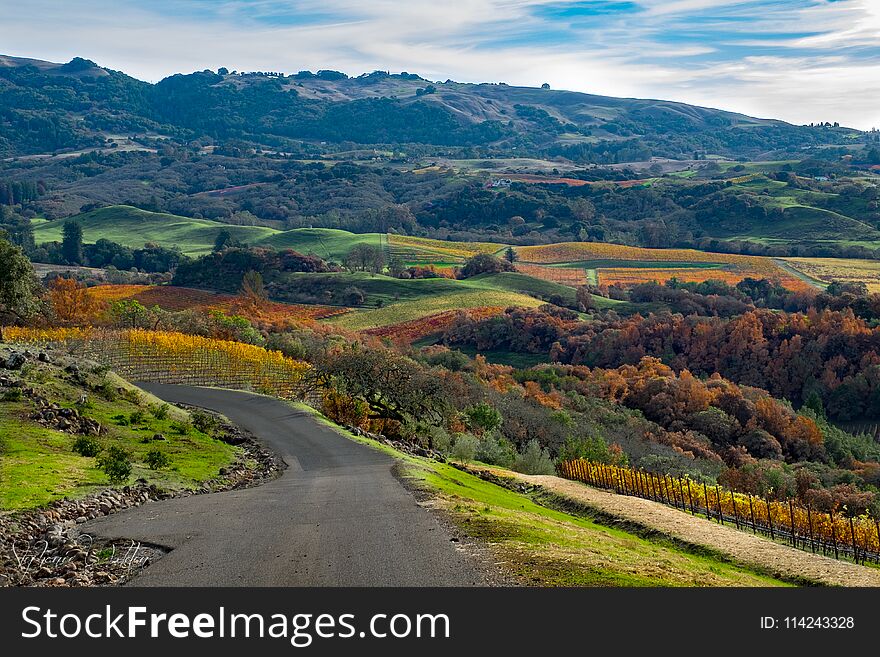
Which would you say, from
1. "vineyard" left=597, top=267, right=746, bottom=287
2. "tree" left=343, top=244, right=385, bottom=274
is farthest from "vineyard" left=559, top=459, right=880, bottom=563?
"tree" left=343, top=244, right=385, bottom=274

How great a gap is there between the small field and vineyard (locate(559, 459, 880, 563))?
11387 cm

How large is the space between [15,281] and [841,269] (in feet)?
496

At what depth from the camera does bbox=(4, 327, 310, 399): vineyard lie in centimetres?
5931

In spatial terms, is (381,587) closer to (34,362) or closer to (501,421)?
(34,362)

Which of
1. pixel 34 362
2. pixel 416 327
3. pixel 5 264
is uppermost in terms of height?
pixel 5 264

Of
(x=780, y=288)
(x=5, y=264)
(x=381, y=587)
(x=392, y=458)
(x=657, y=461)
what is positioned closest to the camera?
(x=381, y=587)

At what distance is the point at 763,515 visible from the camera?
33.7 meters

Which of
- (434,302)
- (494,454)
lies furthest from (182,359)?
(434,302)

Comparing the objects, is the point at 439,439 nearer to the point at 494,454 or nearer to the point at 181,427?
the point at 494,454

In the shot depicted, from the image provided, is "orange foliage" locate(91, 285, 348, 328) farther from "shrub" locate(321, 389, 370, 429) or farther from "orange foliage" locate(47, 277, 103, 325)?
"shrub" locate(321, 389, 370, 429)

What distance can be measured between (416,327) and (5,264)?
7871 cm

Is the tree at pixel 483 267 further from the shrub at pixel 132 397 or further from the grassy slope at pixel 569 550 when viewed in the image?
the grassy slope at pixel 569 550

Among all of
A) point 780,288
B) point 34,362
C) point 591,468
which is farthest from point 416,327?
point 34,362

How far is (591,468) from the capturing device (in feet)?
144
